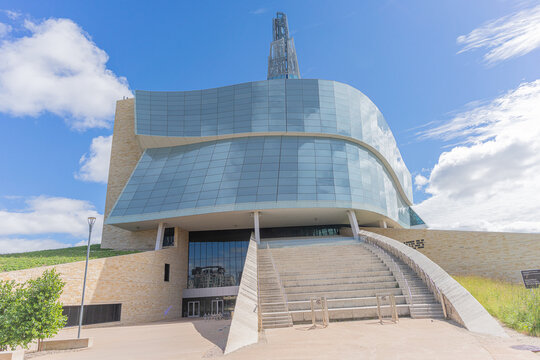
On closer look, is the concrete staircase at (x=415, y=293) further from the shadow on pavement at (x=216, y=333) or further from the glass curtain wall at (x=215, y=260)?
the glass curtain wall at (x=215, y=260)

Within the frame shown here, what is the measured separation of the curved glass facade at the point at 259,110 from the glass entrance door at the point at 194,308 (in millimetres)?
15012

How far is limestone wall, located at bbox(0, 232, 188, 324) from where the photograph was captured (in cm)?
1888

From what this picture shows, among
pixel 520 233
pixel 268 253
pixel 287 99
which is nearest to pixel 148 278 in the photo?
pixel 268 253

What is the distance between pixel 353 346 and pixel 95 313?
17.8 meters

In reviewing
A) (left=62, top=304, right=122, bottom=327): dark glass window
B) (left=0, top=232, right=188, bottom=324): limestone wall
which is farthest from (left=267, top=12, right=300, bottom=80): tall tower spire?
(left=62, top=304, right=122, bottom=327): dark glass window

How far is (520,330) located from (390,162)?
1152 inches

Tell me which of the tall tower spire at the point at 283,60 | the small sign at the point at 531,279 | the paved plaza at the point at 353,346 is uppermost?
the tall tower spire at the point at 283,60

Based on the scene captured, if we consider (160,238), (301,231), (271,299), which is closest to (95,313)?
(160,238)

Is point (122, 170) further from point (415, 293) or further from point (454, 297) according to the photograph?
point (454, 297)

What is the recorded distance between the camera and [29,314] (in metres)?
10.1

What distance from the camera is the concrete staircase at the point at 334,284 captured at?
1208cm

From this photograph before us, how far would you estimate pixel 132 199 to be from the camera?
29.2 m

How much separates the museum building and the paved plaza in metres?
16.6

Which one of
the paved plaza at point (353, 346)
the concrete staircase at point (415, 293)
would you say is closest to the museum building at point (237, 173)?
the concrete staircase at point (415, 293)
